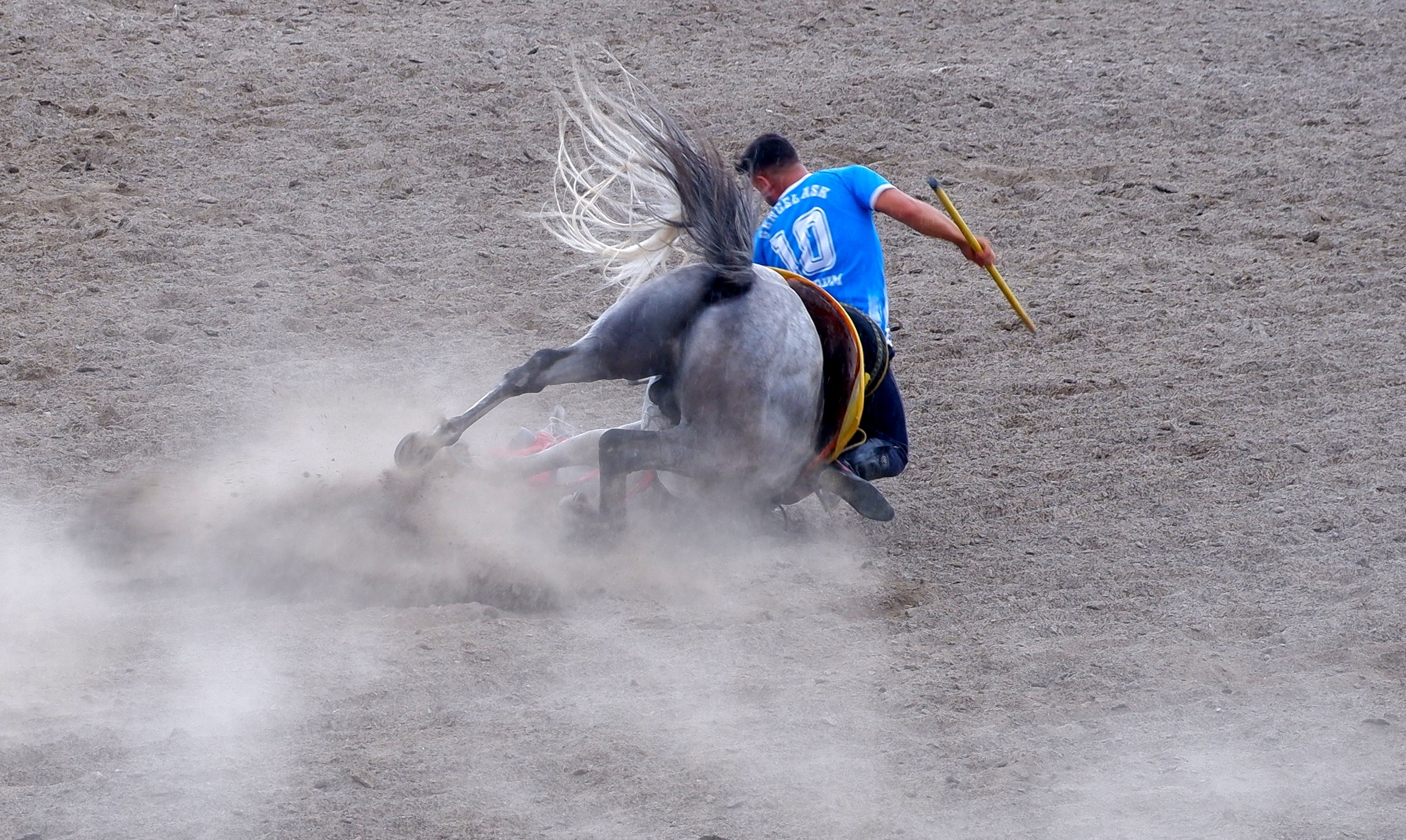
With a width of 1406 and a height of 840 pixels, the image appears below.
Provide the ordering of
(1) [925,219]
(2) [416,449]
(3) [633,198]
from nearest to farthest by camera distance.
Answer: (2) [416,449] → (3) [633,198] → (1) [925,219]

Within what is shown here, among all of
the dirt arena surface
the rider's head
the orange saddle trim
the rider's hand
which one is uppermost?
the rider's head

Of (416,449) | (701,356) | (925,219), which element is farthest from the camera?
(925,219)

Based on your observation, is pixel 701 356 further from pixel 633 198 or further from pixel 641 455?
pixel 633 198

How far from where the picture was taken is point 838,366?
4.73m

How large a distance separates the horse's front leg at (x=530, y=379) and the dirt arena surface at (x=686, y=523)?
214 millimetres

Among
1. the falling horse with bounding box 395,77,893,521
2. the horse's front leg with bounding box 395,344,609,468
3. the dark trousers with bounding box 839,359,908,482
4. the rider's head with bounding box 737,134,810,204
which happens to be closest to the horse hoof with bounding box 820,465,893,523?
the falling horse with bounding box 395,77,893,521

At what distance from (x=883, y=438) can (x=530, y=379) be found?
1256 millimetres

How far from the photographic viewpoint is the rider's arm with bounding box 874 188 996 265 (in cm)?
497

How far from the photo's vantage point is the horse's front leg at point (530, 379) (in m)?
4.61

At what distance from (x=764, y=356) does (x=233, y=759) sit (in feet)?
6.46

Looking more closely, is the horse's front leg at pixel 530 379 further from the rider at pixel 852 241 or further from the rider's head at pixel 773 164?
the rider's head at pixel 773 164

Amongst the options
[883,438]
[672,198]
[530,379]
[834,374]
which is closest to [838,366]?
[834,374]

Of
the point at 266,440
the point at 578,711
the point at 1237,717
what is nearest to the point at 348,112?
the point at 266,440

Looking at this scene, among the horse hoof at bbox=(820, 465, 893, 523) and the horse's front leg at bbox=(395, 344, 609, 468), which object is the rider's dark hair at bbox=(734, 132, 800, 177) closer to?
the horse's front leg at bbox=(395, 344, 609, 468)
